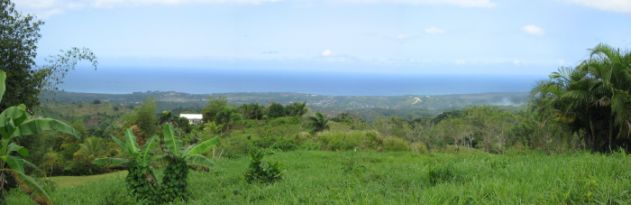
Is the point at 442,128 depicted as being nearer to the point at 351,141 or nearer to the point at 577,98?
the point at 351,141

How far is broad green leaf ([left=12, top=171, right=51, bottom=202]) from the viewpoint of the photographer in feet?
23.7

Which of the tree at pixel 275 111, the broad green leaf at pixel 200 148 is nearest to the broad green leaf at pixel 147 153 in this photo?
the broad green leaf at pixel 200 148

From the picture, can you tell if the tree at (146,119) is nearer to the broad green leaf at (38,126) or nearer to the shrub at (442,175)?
the broad green leaf at (38,126)

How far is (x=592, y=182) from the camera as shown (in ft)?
14.5

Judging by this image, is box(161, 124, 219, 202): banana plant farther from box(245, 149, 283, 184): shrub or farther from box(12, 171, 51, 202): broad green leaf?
box(12, 171, 51, 202): broad green leaf

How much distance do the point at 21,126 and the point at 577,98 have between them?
9740 millimetres

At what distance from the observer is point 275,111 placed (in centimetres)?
5016

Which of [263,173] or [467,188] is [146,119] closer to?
[263,173]

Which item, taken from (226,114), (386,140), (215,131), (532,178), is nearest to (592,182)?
(532,178)

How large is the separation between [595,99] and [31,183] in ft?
32.7

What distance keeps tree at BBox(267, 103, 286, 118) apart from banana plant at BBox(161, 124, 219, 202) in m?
40.4

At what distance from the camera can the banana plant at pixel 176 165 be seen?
806 centimetres

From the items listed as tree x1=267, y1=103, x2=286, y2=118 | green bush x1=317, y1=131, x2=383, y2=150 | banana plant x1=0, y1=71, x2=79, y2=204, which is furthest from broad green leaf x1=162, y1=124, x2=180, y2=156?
tree x1=267, y1=103, x2=286, y2=118

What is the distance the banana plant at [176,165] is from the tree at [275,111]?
40.4m
